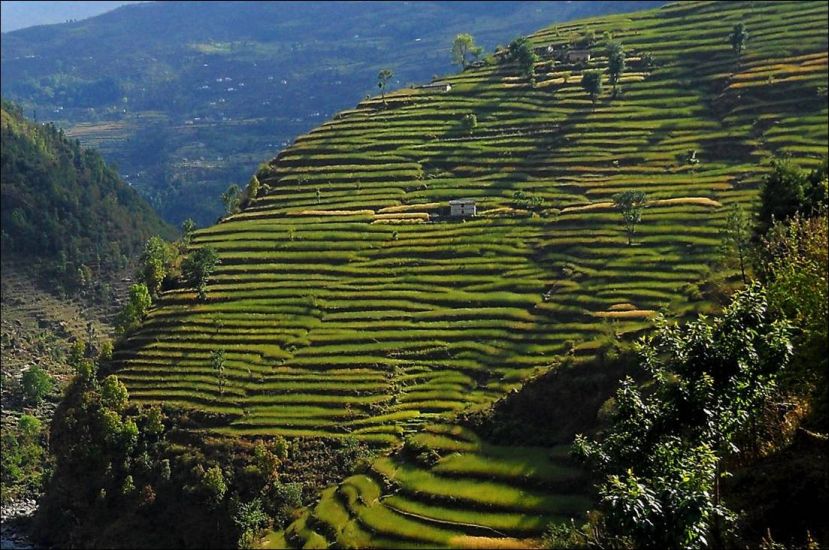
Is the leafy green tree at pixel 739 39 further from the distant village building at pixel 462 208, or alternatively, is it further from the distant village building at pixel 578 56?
the distant village building at pixel 462 208

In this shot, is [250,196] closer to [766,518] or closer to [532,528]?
[532,528]

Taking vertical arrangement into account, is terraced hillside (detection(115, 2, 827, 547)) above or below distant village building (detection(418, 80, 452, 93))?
below

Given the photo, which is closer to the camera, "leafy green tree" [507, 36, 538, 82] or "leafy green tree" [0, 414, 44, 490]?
"leafy green tree" [0, 414, 44, 490]

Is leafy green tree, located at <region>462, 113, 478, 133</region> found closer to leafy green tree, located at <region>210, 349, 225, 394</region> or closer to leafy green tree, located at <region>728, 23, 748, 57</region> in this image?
leafy green tree, located at <region>728, 23, 748, 57</region>

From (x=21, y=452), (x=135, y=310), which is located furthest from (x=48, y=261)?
(x=135, y=310)

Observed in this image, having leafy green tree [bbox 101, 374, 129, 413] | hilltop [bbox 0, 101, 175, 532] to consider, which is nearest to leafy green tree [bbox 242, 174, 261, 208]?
hilltop [bbox 0, 101, 175, 532]

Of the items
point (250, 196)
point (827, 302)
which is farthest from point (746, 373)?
point (250, 196)
